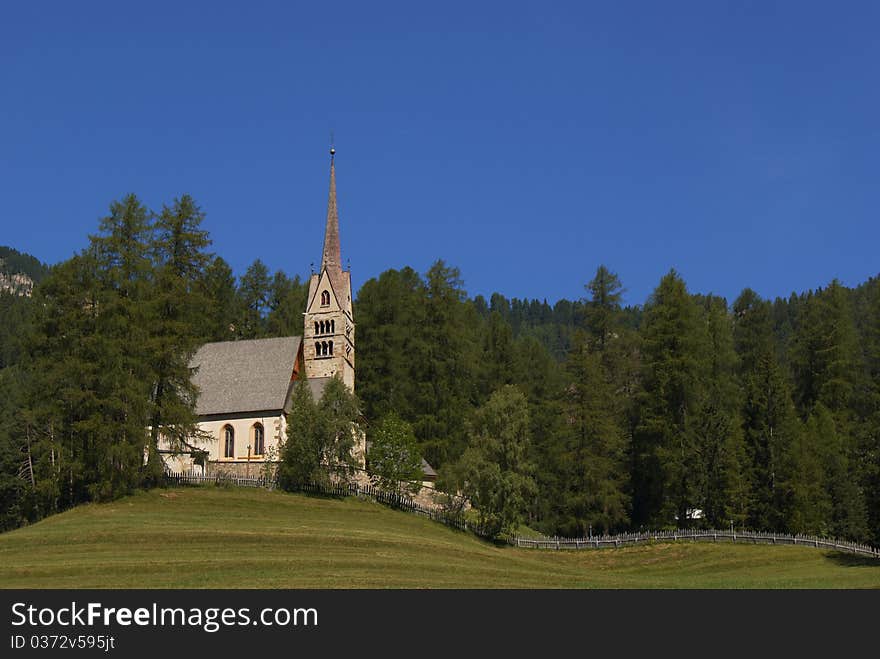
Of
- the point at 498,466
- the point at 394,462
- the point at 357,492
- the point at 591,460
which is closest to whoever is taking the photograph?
the point at 498,466

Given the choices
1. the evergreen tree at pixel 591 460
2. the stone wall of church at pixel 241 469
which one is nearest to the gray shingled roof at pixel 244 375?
the stone wall of church at pixel 241 469

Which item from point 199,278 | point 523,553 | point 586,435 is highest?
point 199,278

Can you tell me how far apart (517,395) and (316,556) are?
23.1 meters

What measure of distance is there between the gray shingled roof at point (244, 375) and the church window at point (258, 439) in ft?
4.28

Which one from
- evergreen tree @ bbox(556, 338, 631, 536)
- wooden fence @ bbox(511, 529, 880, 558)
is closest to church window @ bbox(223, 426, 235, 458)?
wooden fence @ bbox(511, 529, 880, 558)

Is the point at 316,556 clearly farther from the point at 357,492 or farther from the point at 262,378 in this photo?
the point at 262,378

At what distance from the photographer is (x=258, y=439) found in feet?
236

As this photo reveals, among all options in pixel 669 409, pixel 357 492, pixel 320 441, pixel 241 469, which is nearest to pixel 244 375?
pixel 241 469

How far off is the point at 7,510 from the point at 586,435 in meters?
37.7

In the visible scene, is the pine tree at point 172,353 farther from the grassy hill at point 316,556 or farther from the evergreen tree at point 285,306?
the evergreen tree at point 285,306
